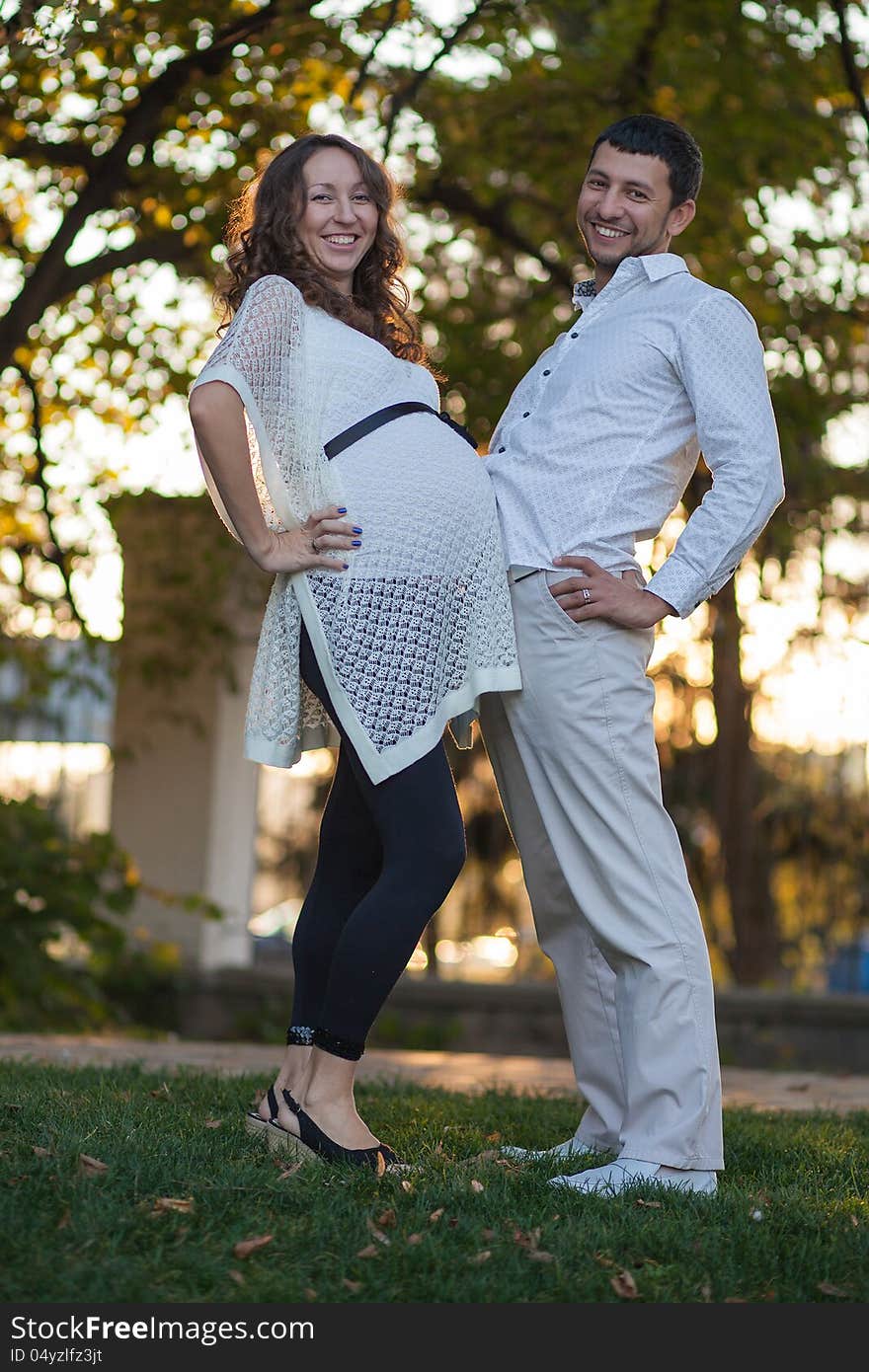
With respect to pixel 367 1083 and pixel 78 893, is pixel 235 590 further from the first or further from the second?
pixel 367 1083

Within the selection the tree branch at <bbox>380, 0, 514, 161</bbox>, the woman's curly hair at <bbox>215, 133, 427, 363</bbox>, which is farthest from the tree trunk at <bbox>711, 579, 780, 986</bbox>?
the woman's curly hair at <bbox>215, 133, 427, 363</bbox>

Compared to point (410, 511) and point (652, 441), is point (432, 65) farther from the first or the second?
point (410, 511)

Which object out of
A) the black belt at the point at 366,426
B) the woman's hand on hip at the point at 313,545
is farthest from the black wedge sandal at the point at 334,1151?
the black belt at the point at 366,426

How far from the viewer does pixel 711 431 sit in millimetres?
3047

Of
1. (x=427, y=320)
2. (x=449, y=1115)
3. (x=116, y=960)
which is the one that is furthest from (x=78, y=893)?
(x=449, y=1115)

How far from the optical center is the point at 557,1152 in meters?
3.27

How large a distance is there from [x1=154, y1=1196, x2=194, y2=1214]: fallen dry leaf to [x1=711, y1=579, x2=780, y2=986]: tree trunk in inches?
321

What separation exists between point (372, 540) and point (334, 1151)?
1133 millimetres

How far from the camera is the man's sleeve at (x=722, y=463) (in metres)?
3.04

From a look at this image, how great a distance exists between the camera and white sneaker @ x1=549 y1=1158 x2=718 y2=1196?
2924 millimetres

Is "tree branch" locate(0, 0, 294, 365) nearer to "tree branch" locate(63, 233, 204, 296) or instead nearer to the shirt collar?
"tree branch" locate(63, 233, 204, 296)

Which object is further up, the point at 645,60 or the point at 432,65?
the point at 645,60

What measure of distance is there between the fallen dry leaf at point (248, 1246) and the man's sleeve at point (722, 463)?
4.46 ft

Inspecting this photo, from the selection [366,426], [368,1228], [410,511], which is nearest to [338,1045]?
[368,1228]
